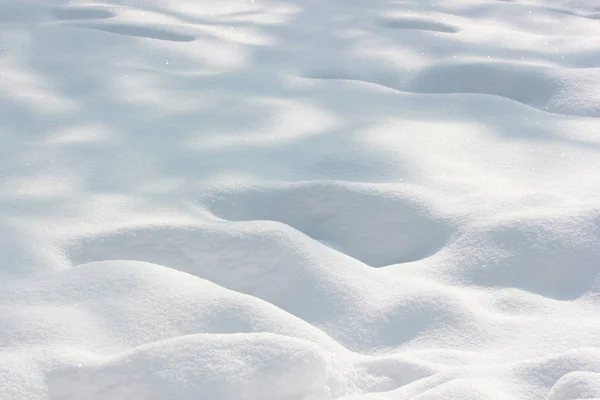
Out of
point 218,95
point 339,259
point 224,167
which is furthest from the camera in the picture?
point 218,95

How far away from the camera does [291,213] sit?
1292 mm

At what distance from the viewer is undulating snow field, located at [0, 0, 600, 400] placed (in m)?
0.88

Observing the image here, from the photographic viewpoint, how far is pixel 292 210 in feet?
4.26

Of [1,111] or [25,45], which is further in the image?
[25,45]

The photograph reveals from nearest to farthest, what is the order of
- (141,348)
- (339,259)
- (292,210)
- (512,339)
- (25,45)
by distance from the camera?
(141,348), (512,339), (339,259), (292,210), (25,45)

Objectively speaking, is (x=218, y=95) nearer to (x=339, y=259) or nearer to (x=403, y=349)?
(x=339, y=259)

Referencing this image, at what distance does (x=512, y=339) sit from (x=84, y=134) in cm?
89

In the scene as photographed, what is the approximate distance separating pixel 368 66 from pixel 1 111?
0.85 meters

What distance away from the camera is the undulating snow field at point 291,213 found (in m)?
0.88

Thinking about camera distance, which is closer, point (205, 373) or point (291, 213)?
point (205, 373)

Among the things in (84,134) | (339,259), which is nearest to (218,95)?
(84,134)

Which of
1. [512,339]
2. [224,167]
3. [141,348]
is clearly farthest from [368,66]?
[141,348]

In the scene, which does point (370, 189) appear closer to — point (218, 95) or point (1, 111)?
point (218, 95)

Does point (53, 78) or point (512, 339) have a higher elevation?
point (53, 78)
